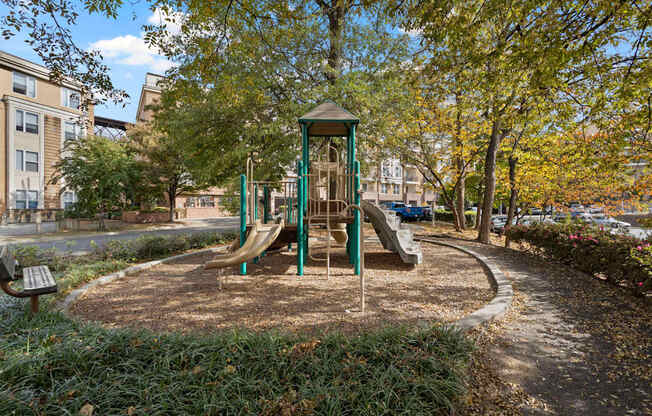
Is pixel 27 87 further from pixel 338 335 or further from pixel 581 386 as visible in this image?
pixel 581 386

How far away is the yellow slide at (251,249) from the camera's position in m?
4.57

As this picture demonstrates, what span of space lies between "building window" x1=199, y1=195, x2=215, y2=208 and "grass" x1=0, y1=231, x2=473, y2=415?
3194cm

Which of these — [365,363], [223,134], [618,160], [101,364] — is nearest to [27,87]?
[223,134]

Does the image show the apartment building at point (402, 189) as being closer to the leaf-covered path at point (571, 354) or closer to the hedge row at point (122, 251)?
the hedge row at point (122, 251)

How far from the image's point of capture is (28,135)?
76.6ft

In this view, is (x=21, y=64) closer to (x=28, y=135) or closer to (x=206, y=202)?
(x=28, y=135)

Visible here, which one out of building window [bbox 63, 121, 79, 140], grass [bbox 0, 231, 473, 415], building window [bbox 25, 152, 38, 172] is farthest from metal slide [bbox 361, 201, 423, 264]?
building window [bbox 63, 121, 79, 140]

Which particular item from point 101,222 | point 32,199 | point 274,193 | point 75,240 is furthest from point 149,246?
point 274,193

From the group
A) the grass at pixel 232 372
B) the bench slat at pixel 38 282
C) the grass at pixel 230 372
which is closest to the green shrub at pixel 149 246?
the bench slat at pixel 38 282

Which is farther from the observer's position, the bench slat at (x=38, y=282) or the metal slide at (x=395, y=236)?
the metal slide at (x=395, y=236)

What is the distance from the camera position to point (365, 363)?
101 inches

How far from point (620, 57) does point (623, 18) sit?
98.8 inches

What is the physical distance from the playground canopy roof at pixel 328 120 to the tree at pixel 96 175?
1554cm

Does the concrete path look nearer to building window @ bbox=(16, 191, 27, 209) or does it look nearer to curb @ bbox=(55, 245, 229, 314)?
curb @ bbox=(55, 245, 229, 314)
